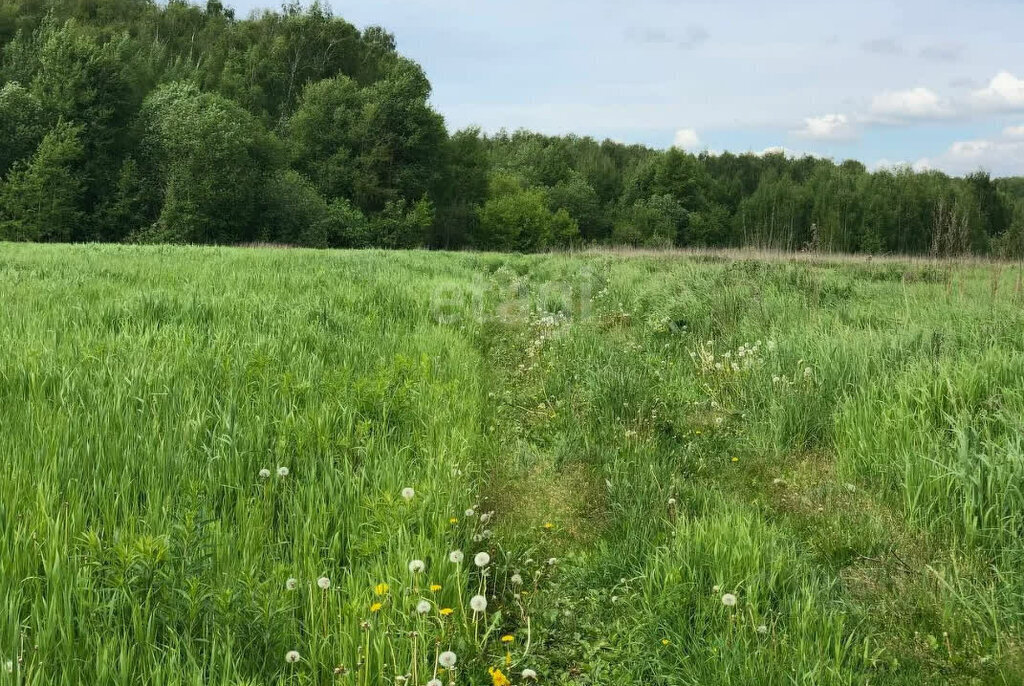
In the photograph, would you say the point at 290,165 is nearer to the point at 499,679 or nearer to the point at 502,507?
the point at 502,507

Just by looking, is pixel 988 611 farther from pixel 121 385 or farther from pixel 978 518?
pixel 121 385

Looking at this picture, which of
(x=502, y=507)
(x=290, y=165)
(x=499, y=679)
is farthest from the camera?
(x=290, y=165)

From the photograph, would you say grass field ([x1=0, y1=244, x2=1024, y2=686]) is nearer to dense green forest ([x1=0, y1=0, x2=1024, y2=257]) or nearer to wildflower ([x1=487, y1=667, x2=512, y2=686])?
wildflower ([x1=487, y1=667, x2=512, y2=686])

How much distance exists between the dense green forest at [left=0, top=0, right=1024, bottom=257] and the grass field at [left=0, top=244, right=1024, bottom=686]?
17.3 m

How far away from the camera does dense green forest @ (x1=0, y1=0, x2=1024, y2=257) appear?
1640 inches

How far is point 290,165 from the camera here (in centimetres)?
5462

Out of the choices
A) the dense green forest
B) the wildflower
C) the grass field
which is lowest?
the wildflower

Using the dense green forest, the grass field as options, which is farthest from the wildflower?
the dense green forest

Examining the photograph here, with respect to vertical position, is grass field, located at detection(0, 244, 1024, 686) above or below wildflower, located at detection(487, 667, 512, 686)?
above

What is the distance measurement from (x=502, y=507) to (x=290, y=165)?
56.8 m

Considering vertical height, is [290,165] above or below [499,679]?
above

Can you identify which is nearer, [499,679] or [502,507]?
[499,679]

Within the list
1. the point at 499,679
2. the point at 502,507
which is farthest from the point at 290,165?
the point at 499,679

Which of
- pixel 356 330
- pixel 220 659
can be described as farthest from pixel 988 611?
pixel 356 330
